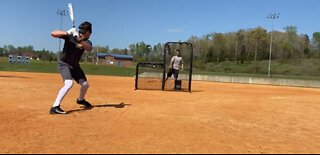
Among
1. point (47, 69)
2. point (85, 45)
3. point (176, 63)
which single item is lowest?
point (47, 69)

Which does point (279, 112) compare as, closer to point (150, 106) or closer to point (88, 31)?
point (150, 106)

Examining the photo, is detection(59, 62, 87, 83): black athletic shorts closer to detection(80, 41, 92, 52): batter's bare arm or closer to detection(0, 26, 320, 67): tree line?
detection(80, 41, 92, 52): batter's bare arm

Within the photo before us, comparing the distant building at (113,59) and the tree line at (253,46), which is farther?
the distant building at (113,59)

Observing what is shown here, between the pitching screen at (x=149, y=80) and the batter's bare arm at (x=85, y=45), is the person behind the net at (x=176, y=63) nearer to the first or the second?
the pitching screen at (x=149, y=80)

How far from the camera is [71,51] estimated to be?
810 centimetres

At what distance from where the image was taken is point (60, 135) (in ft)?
18.8

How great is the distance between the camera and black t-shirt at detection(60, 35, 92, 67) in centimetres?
797

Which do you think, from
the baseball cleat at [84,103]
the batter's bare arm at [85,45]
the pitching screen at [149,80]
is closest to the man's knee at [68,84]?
the batter's bare arm at [85,45]

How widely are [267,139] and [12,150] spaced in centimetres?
361

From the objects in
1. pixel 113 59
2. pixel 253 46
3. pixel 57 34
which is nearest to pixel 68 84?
pixel 57 34

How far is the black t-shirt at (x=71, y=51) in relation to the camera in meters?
7.97

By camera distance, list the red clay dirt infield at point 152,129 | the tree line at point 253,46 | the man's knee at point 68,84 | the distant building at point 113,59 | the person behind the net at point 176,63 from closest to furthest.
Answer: the red clay dirt infield at point 152,129, the man's knee at point 68,84, the person behind the net at point 176,63, the tree line at point 253,46, the distant building at point 113,59

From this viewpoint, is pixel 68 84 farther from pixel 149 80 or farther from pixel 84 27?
pixel 149 80

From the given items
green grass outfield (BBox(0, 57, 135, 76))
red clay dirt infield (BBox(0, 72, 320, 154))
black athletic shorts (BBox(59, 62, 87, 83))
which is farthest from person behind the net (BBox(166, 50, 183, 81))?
green grass outfield (BBox(0, 57, 135, 76))
